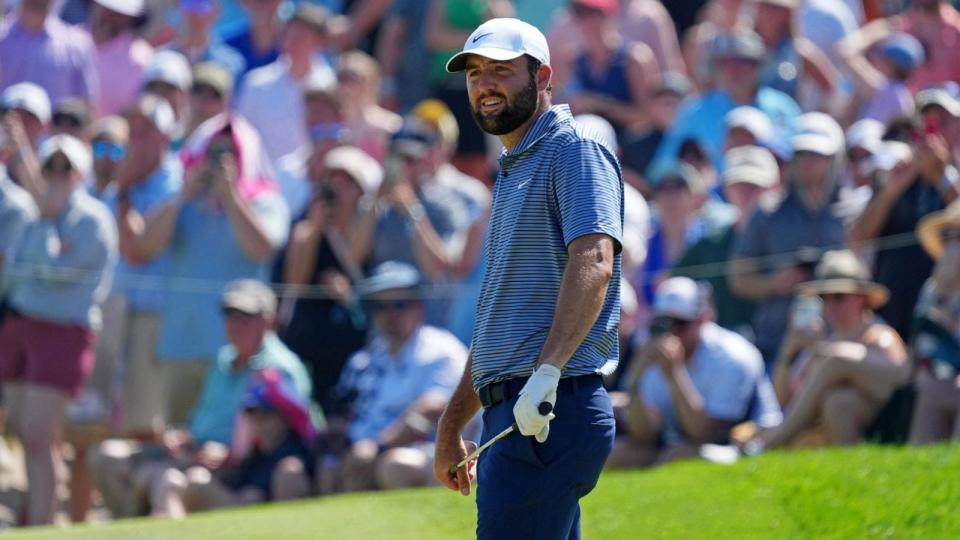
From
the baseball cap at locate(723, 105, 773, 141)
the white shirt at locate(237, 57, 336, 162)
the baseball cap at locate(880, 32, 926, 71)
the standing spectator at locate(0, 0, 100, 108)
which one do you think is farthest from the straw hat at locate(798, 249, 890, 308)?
the standing spectator at locate(0, 0, 100, 108)

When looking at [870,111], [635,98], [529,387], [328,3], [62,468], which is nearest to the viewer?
[529,387]

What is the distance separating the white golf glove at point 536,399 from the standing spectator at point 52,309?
23.5 feet

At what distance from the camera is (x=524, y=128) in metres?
5.08

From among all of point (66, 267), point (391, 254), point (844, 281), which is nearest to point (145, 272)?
point (66, 267)

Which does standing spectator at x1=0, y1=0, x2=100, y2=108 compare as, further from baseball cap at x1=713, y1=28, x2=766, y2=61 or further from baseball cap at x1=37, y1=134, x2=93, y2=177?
baseball cap at x1=713, y1=28, x2=766, y2=61

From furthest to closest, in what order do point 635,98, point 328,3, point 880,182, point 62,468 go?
point 328,3 → point 635,98 → point 62,468 → point 880,182

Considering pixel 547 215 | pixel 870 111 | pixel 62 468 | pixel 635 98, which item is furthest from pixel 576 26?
pixel 547 215

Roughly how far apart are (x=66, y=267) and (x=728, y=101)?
202 inches

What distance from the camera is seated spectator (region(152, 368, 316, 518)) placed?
11055 millimetres

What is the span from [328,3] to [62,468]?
6446 millimetres

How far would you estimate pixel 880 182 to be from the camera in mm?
10828

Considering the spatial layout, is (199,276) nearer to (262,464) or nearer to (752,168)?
(262,464)

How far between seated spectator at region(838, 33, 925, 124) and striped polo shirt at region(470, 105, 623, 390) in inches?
312

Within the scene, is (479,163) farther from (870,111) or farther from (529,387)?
(529,387)
